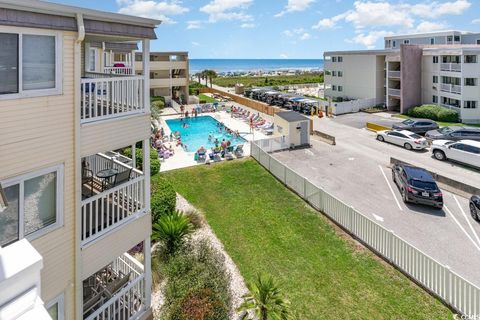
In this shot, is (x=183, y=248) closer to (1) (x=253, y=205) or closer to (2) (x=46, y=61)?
(1) (x=253, y=205)

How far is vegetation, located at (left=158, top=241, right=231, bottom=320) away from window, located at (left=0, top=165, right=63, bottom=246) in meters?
4.90

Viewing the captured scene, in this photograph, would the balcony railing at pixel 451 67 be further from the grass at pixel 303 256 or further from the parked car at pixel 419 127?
the grass at pixel 303 256

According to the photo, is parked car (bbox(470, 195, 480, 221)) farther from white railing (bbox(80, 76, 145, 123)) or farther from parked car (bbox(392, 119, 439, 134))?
parked car (bbox(392, 119, 439, 134))

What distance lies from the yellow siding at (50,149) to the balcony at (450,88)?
4706 cm

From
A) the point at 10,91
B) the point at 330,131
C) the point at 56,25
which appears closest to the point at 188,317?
the point at 10,91

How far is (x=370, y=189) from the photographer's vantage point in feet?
71.6

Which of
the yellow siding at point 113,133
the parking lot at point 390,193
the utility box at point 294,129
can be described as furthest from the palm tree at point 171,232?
the utility box at point 294,129

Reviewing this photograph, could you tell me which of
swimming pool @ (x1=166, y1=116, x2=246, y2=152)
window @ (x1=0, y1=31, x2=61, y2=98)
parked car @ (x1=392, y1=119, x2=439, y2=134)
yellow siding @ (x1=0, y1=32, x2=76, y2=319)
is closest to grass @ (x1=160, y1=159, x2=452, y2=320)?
yellow siding @ (x1=0, y1=32, x2=76, y2=319)

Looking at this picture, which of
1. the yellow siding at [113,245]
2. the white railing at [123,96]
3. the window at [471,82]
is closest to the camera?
the yellow siding at [113,245]

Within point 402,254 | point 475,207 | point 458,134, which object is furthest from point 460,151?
point 402,254

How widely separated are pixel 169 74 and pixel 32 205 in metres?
54.5

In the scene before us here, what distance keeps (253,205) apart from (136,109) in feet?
39.9

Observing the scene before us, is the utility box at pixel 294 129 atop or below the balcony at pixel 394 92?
below

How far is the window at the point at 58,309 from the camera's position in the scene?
750 centimetres
